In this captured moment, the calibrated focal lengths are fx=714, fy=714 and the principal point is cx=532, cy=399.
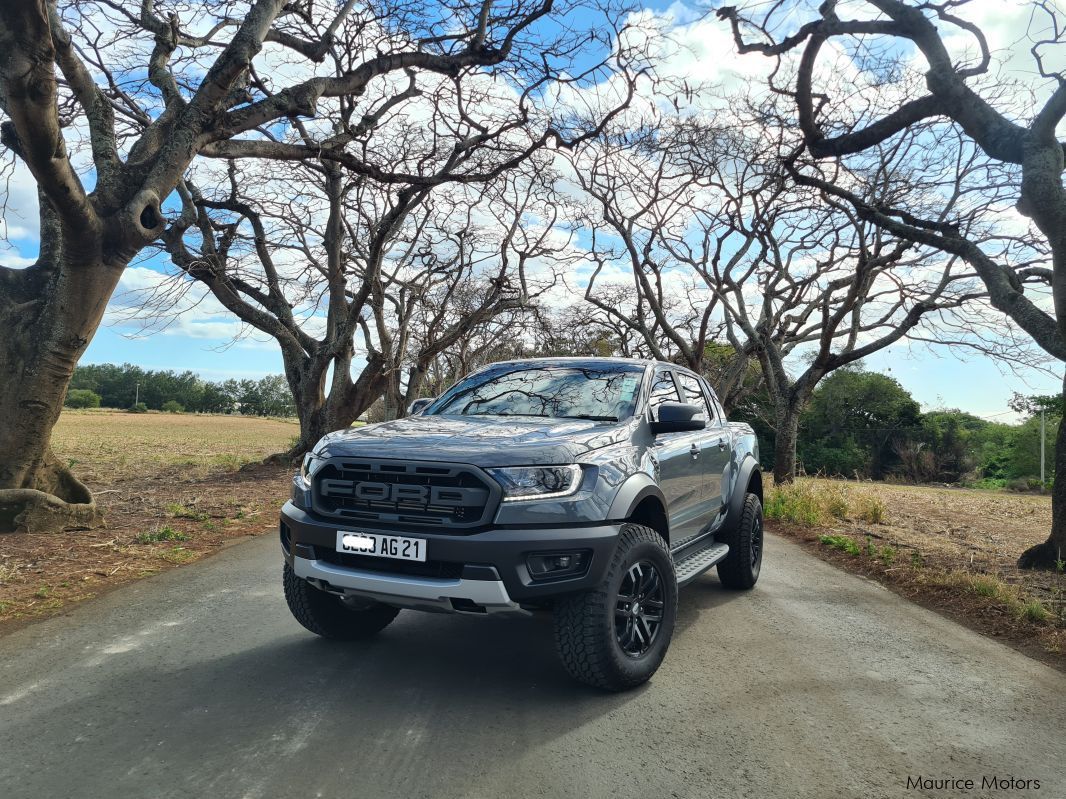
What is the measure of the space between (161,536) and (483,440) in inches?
210

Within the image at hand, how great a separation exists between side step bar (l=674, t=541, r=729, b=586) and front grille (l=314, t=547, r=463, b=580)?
1567mm

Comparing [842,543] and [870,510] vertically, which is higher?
[870,510]

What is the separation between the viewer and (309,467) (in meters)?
4.07

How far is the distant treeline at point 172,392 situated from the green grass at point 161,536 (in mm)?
114110

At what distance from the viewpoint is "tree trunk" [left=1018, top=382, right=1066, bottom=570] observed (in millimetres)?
7012

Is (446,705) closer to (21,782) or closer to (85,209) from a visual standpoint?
(21,782)

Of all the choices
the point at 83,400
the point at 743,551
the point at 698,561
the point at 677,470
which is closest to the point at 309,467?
the point at 677,470

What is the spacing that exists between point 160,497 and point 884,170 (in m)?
14.3

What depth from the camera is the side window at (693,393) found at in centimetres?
596

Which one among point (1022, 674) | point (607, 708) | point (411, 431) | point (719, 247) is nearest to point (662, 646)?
point (607, 708)

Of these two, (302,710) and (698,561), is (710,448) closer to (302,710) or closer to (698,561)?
(698,561)

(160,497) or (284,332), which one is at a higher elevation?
(284,332)

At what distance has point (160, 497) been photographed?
10.7m

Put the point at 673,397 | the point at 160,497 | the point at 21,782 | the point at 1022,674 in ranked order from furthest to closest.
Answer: the point at 160,497 → the point at 673,397 → the point at 1022,674 → the point at 21,782
